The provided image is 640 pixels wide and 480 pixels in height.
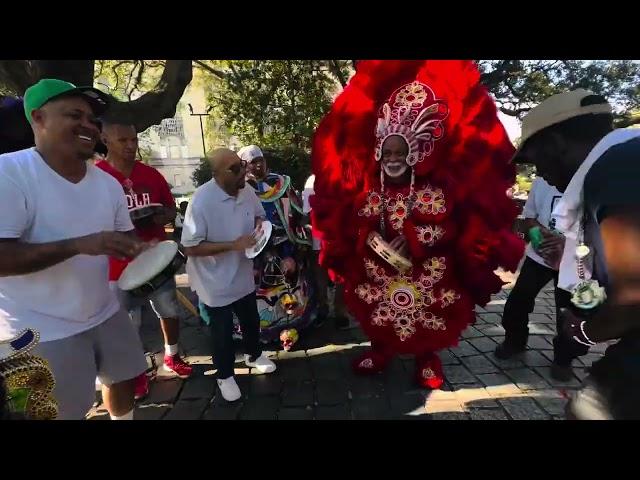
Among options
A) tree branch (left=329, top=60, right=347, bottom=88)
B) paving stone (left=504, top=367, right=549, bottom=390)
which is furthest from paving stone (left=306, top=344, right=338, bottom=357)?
tree branch (left=329, top=60, right=347, bottom=88)

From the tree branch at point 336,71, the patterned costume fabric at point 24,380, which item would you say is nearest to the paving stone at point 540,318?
the patterned costume fabric at point 24,380

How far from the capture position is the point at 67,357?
180cm

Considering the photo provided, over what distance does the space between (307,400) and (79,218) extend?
2.02 m

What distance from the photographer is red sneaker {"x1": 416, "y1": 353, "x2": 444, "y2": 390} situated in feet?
9.93

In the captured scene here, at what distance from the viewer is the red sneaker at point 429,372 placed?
9.93ft

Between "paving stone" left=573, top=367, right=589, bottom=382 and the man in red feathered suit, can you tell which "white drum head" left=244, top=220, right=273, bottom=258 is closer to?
the man in red feathered suit

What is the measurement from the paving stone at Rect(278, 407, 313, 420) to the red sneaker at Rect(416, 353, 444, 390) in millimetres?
911

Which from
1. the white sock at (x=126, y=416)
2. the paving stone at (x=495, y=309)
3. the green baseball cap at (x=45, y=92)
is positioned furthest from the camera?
the paving stone at (x=495, y=309)

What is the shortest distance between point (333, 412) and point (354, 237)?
50.5 inches

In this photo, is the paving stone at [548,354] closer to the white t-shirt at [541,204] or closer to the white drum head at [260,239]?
the white t-shirt at [541,204]

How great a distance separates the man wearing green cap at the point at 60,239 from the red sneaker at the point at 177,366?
144cm

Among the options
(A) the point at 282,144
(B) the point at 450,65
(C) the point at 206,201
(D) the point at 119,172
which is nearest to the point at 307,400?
(C) the point at 206,201

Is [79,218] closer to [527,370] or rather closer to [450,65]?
[450,65]

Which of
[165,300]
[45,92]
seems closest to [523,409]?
[165,300]
